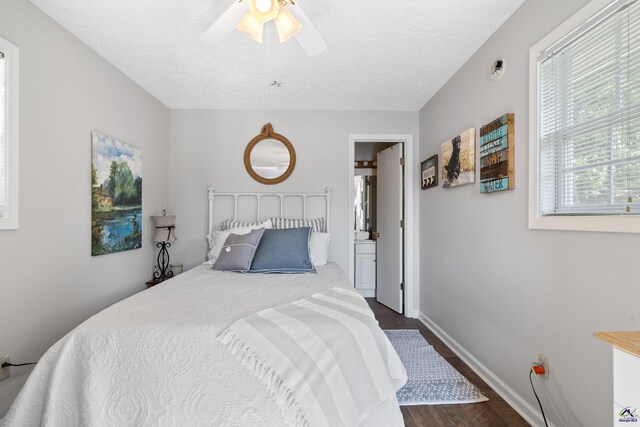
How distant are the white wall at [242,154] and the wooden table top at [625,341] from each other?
2.88m

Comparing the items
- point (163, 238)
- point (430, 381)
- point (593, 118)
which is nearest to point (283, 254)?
point (163, 238)

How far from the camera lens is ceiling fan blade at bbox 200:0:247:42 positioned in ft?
5.42

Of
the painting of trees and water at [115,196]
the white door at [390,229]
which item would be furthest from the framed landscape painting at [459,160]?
the painting of trees and water at [115,196]

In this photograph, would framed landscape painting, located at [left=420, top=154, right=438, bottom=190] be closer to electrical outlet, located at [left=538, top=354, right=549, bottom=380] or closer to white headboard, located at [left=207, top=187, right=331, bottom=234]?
white headboard, located at [left=207, top=187, right=331, bottom=234]

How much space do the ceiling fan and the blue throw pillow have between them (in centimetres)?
166

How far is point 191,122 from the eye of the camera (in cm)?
368

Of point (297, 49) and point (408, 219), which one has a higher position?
point (297, 49)

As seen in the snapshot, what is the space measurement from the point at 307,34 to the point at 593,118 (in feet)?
5.09

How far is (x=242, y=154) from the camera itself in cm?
366

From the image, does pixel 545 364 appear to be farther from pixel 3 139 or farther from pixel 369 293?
pixel 3 139

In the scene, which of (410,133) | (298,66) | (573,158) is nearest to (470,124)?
(573,158)

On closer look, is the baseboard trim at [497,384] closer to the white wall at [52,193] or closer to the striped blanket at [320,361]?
the striped blanket at [320,361]

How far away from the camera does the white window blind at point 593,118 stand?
1.27m

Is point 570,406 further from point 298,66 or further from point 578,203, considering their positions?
point 298,66
